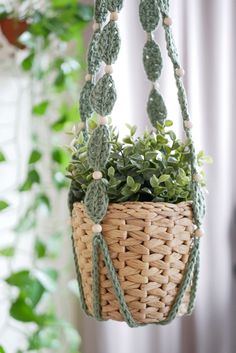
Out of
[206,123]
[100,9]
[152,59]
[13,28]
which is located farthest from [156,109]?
[13,28]

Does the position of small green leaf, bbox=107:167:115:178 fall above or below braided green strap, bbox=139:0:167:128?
below

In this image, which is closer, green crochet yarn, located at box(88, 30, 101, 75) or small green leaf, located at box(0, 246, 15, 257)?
green crochet yarn, located at box(88, 30, 101, 75)

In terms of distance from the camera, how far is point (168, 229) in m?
0.73

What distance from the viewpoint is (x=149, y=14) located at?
84cm

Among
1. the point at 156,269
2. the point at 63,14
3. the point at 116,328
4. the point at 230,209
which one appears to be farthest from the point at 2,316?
the point at 156,269

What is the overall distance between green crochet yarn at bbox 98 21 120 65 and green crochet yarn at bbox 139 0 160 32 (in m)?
0.11

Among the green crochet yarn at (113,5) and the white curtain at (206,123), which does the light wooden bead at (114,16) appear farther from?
the white curtain at (206,123)

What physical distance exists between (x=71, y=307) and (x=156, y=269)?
106cm

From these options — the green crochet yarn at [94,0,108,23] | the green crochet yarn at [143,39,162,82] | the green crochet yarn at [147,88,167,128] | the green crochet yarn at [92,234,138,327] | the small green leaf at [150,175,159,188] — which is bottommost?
the green crochet yarn at [92,234,138,327]

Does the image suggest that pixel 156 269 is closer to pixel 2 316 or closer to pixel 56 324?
pixel 56 324

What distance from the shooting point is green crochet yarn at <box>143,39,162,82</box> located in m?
0.90

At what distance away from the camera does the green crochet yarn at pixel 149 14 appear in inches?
32.6

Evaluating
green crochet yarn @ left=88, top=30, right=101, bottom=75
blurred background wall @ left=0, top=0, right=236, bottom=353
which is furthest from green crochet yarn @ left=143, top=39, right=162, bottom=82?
blurred background wall @ left=0, top=0, right=236, bottom=353

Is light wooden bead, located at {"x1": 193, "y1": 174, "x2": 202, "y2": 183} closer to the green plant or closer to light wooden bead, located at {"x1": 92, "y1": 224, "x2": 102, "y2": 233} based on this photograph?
the green plant
